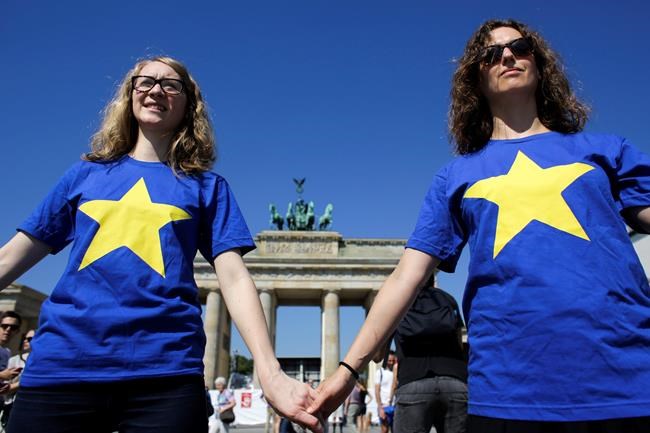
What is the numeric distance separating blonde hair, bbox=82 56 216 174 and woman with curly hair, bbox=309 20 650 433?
4.66ft

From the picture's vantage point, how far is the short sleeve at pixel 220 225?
3.16m

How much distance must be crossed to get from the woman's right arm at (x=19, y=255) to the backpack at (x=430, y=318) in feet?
10.0

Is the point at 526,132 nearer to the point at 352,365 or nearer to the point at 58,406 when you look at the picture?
the point at 352,365

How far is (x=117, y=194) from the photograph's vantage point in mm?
3094

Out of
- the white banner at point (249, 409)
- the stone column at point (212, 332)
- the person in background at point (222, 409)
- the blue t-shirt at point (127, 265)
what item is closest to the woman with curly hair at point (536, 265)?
the blue t-shirt at point (127, 265)

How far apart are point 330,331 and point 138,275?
140 ft

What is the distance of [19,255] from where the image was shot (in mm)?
3156

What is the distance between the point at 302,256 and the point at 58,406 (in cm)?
4404

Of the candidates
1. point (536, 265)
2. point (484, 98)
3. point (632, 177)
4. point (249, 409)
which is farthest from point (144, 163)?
point (249, 409)

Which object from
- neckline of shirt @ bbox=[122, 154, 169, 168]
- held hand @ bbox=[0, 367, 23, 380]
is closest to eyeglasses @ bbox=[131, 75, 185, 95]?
neckline of shirt @ bbox=[122, 154, 169, 168]

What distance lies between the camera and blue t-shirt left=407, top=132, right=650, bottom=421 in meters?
2.22

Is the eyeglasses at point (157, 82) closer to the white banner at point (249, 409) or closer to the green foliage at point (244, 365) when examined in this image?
the white banner at point (249, 409)

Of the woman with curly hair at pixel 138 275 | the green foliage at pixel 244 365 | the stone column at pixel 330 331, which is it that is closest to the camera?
the woman with curly hair at pixel 138 275

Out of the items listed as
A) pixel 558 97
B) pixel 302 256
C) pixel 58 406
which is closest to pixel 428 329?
pixel 558 97
